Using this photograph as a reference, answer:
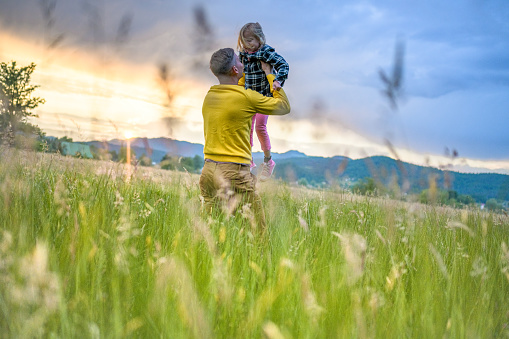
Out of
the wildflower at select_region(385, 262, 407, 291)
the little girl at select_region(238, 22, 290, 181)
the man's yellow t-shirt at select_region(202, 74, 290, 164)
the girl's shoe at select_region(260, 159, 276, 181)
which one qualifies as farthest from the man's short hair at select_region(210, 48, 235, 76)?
the wildflower at select_region(385, 262, 407, 291)

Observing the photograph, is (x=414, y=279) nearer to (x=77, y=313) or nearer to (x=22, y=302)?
(x=77, y=313)

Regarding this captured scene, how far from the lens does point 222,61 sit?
3.67m

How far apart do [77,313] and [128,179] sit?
2817mm

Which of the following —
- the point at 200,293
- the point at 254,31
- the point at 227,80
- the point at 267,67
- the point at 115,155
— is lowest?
the point at 200,293

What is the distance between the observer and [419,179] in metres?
2.27

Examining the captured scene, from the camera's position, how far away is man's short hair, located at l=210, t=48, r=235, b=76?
367cm

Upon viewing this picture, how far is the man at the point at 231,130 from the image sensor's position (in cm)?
352

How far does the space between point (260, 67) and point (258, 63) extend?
0.05 metres

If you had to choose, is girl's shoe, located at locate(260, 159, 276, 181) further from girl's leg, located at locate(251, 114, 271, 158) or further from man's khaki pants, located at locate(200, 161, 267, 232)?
man's khaki pants, located at locate(200, 161, 267, 232)

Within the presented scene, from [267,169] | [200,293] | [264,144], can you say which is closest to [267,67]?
[264,144]

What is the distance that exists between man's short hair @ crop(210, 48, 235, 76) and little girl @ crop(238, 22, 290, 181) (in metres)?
0.58

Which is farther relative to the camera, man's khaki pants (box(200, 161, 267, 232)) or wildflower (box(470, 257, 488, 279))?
man's khaki pants (box(200, 161, 267, 232))

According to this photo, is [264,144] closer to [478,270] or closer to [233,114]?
[233,114]

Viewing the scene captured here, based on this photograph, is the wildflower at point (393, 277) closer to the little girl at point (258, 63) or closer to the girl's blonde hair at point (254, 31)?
the little girl at point (258, 63)
